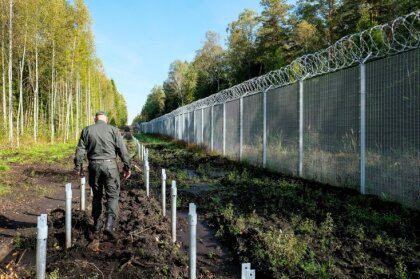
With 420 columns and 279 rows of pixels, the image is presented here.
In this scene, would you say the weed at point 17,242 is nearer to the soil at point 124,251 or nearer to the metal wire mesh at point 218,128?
the soil at point 124,251

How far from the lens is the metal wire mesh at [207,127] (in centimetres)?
2122

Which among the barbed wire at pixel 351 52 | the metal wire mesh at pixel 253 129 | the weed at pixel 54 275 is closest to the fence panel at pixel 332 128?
the barbed wire at pixel 351 52

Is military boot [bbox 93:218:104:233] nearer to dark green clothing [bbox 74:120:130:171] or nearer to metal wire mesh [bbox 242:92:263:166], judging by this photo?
dark green clothing [bbox 74:120:130:171]

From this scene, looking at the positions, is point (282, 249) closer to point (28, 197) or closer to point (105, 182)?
Answer: point (105, 182)

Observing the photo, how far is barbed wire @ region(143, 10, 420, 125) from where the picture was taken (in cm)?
664

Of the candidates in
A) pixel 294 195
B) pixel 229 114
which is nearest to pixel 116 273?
pixel 294 195

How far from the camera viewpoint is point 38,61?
28.5 m

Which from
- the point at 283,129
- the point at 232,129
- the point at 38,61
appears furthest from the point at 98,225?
the point at 38,61

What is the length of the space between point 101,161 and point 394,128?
496 centimetres

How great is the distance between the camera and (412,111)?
6.57 m

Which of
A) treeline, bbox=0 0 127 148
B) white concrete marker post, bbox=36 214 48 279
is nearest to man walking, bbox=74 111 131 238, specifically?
white concrete marker post, bbox=36 214 48 279

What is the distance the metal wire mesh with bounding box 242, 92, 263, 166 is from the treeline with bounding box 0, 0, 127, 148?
12951 millimetres

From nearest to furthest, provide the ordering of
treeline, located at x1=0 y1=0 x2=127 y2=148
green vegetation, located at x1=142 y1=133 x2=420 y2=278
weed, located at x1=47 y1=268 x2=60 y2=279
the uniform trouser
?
1. weed, located at x1=47 y1=268 x2=60 y2=279
2. green vegetation, located at x1=142 y1=133 x2=420 y2=278
3. the uniform trouser
4. treeline, located at x1=0 y1=0 x2=127 y2=148

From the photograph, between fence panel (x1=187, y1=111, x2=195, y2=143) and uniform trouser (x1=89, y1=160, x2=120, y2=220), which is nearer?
uniform trouser (x1=89, y1=160, x2=120, y2=220)
